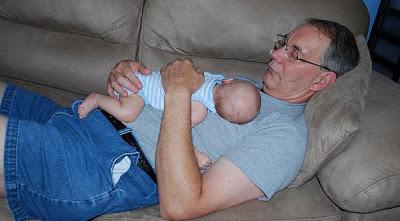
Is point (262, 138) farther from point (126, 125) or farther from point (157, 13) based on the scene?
point (157, 13)

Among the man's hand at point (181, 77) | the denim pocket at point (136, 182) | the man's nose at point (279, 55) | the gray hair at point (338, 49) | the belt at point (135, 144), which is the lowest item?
the denim pocket at point (136, 182)

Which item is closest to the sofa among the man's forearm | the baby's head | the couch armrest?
the couch armrest

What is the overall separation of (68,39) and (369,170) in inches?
60.7

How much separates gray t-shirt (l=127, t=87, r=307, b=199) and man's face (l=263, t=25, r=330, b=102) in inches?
2.4

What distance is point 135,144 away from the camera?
3.97 ft

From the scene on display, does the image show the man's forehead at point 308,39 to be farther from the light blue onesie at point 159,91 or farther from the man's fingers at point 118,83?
the man's fingers at point 118,83

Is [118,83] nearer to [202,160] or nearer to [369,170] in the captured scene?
[202,160]

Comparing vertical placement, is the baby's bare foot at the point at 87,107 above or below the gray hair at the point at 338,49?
below

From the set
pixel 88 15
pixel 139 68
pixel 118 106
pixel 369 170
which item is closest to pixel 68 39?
pixel 88 15

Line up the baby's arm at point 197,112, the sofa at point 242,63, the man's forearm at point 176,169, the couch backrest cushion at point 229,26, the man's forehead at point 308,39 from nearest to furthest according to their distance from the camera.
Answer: the man's forearm at point 176,169 → the sofa at point 242,63 → the baby's arm at point 197,112 → the man's forehead at point 308,39 → the couch backrest cushion at point 229,26

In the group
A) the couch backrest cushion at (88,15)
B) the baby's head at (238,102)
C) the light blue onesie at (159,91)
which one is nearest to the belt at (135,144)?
the light blue onesie at (159,91)

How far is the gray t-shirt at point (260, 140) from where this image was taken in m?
1.05

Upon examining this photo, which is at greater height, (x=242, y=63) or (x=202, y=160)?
(x=242, y=63)

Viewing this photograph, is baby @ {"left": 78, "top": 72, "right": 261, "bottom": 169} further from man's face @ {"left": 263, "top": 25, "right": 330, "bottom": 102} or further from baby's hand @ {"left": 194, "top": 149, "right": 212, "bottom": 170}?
man's face @ {"left": 263, "top": 25, "right": 330, "bottom": 102}
